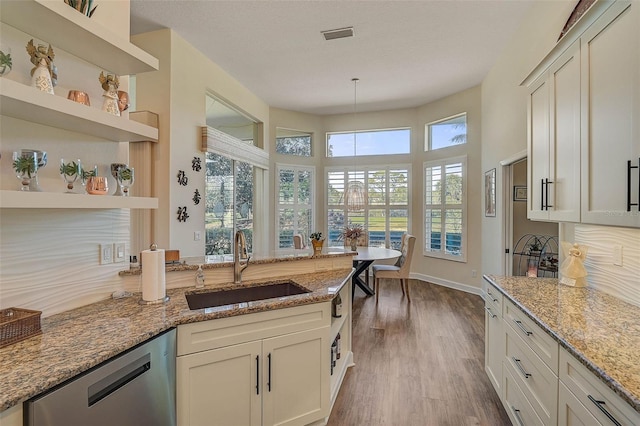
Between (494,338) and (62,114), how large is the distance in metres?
2.93

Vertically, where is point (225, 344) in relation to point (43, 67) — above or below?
below

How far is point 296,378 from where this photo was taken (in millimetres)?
1925

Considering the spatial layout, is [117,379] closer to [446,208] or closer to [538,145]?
[538,145]

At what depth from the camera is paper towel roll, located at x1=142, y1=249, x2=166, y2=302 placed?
183cm

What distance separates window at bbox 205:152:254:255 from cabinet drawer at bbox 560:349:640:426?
3.91 meters

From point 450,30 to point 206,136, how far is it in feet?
10.3

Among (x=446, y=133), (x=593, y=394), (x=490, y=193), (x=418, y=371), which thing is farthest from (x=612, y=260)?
(x=446, y=133)

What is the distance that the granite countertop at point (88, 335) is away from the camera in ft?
3.41

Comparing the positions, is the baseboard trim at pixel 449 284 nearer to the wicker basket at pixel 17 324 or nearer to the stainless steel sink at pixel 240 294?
the stainless steel sink at pixel 240 294

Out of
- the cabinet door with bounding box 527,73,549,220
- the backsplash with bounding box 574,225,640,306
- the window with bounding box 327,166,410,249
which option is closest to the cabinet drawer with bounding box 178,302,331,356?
the cabinet door with bounding box 527,73,549,220

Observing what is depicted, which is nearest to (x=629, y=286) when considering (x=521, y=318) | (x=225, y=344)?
(x=521, y=318)

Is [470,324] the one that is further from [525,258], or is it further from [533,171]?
[533,171]

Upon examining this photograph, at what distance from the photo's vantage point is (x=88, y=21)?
149 centimetres

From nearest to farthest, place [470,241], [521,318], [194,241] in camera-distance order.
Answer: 1. [521,318]
2. [194,241]
3. [470,241]
